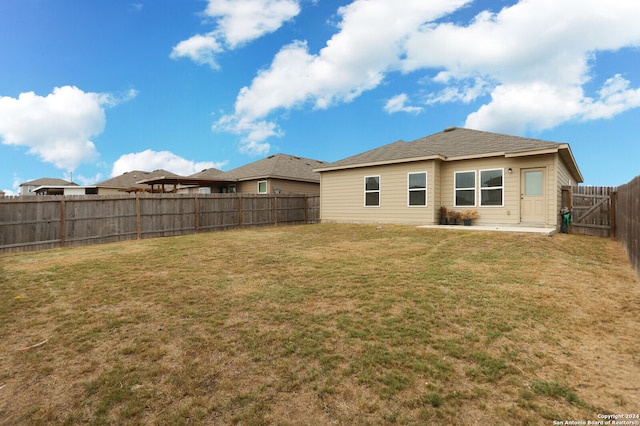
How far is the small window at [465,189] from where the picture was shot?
13234mm

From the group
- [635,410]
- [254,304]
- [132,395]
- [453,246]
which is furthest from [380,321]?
[453,246]

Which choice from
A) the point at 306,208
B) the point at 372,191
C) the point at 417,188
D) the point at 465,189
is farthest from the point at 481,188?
the point at 306,208

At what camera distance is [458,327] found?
3.61 m

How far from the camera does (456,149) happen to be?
14.1 meters

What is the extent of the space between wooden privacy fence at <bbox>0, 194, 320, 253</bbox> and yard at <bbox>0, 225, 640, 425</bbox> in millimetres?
→ 4774

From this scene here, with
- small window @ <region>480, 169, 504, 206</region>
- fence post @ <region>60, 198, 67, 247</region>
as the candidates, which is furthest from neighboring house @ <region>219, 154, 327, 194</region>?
fence post @ <region>60, 198, 67, 247</region>

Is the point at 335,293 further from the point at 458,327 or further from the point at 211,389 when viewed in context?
the point at 211,389

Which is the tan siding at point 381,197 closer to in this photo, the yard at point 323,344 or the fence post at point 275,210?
the fence post at point 275,210

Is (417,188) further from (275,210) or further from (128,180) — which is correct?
Result: (128,180)

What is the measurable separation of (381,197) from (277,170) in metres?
9.02

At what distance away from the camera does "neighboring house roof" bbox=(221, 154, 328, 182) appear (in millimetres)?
21595

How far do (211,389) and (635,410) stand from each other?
317cm

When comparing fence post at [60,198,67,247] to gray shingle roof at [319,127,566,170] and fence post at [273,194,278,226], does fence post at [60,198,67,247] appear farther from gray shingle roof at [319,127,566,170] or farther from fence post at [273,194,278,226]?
gray shingle roof at [319,127,566,170]

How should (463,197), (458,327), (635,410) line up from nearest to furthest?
(635,410), (458,327), (463,197)
